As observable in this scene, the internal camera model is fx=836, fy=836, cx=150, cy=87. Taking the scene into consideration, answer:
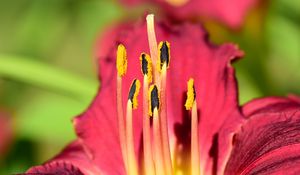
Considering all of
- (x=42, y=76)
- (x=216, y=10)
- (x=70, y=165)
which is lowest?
(x=70, y=165)

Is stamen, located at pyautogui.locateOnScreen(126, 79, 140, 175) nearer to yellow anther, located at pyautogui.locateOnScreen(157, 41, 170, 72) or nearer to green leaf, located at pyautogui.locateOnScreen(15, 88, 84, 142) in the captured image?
yellow anther, located at pyautogui.locateOnScreen(157, 41, 170, 72)

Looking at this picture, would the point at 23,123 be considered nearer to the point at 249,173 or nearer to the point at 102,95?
the point at 102,95

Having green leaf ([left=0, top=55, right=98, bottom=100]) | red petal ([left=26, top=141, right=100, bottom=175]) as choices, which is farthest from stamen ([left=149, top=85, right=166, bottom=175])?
green leaf ([left=0, top=55, right=98, bottom=100])

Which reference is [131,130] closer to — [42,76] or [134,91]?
[134,91]

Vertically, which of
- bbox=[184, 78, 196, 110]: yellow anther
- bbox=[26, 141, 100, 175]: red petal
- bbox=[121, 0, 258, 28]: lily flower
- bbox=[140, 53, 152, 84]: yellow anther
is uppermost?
bbox=[121, 0, 258, 28]: lily flower

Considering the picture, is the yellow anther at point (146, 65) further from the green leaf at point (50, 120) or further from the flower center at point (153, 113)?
the green leaf at point (50, 120)

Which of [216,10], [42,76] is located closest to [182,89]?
[42,76]
